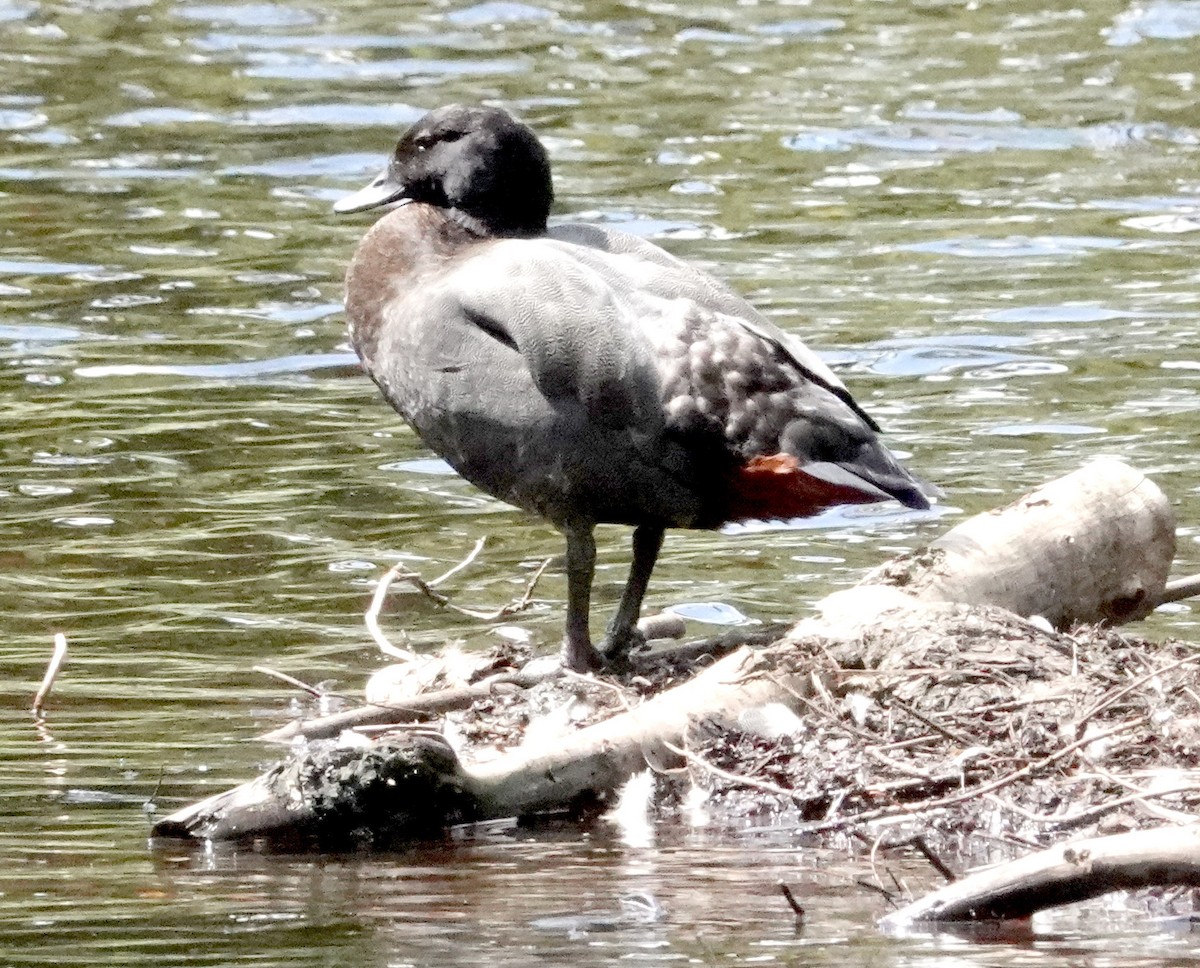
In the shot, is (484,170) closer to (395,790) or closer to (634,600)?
(634,600)

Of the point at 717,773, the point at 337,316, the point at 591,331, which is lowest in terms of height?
the point at 337,316

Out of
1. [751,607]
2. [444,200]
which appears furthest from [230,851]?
[751,607]

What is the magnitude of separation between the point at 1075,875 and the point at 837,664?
2.02 m

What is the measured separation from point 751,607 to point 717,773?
275cm

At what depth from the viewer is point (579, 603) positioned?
23.1ft

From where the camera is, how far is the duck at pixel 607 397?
6793 mm

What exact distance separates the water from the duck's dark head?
1.40 meters

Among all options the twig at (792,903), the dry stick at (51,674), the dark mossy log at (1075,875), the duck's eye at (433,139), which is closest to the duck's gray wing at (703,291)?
the duck's eye at (433,139)

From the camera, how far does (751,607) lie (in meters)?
8.37

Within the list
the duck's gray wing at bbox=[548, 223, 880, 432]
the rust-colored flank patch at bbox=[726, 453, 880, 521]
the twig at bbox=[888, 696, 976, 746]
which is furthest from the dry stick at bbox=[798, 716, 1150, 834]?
the duck's gray wing at bbox=[548, 223, 880, 432]

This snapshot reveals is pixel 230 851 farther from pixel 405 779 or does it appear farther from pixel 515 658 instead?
pixel 515 658

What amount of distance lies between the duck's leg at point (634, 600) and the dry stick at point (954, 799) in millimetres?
1651

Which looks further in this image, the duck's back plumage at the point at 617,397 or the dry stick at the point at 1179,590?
the dry stick at the point at 1179,590

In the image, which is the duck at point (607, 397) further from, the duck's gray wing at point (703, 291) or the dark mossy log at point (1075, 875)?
the dark mossy log at point (1075, 875)
